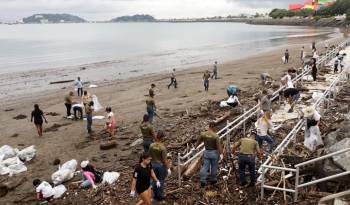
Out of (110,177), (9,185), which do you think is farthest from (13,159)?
(110,177)

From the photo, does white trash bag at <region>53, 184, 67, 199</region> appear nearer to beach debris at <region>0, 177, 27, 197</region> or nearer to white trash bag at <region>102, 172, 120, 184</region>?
white trash bag at <region>102, 172, 120, 184</region>

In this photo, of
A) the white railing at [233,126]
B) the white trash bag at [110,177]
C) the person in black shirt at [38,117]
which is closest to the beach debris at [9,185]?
the white trash bag at [110,177]

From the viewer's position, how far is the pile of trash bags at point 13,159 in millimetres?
13270

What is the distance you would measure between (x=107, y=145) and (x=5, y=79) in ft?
110

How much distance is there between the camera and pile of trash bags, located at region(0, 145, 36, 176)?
1327 cm

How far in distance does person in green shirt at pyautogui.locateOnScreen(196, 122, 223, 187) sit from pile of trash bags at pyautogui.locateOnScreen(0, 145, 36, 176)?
715 cm

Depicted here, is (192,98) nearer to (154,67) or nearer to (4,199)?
(4,199)

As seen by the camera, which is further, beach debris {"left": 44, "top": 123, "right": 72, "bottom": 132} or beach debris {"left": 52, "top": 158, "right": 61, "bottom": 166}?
beach debris {"left": 44, "top": 123, "right": 72, "bottom": 132}

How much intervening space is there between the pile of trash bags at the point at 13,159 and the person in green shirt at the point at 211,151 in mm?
7148

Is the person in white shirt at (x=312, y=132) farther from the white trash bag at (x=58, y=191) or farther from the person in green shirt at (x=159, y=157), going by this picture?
the white trash bag at (x=58, y=191)

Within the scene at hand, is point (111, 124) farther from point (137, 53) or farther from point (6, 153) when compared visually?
point (137, 53)

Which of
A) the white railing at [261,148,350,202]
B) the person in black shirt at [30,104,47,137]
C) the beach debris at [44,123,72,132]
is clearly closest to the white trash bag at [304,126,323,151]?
the white railing at [261,148,350,202]

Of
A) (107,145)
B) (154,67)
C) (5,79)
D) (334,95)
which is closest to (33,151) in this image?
(107,145)

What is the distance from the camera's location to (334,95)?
55.0ft
